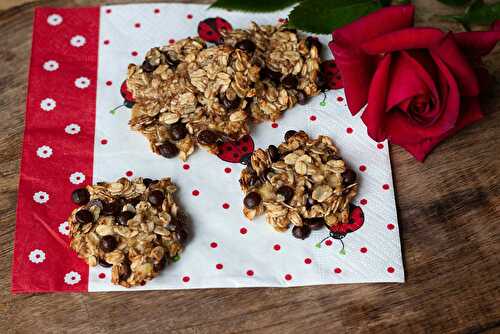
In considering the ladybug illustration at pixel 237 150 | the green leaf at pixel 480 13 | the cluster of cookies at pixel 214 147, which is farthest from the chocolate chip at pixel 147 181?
the green leaf at pixel 480 13

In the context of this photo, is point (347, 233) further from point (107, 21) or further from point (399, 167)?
point (107, 21)

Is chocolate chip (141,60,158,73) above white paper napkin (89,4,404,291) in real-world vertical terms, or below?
above

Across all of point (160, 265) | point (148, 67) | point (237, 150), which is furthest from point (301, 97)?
point (160, 265)

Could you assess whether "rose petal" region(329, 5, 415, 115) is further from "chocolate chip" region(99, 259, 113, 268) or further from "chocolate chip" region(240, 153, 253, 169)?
"chocolate chip" region(99, 259, 113, 268)

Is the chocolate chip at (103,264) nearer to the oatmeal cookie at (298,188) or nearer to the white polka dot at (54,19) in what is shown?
the oatmeal cookie at (298,188)

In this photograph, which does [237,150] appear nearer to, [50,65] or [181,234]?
[181,234]

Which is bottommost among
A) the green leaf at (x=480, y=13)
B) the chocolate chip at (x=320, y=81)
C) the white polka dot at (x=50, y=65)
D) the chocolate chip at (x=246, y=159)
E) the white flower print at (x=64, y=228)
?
the chocolate chip at (x=246, y=159)

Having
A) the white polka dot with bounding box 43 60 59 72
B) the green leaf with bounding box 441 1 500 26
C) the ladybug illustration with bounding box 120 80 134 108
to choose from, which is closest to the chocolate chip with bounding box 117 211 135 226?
the ladybug illustration with bounding box 120 80 134 108
